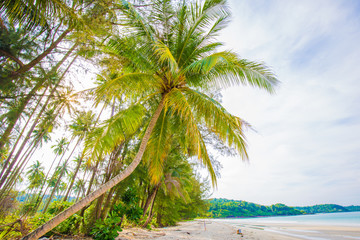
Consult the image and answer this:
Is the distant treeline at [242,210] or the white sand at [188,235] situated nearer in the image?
the white sand at [188,235]

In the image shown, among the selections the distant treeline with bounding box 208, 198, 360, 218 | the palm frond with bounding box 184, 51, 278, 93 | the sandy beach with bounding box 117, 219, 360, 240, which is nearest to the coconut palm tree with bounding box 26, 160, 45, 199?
the sandy beach with bounding box 117, 219, 360, 240

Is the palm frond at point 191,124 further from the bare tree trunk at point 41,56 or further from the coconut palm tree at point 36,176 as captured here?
the coconut palm tree at point 36,176

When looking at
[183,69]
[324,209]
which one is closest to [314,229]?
[183,69]

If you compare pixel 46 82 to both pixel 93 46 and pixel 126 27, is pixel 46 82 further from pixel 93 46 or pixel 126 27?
pixel 126 27

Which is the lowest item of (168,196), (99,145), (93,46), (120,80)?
(168,196)

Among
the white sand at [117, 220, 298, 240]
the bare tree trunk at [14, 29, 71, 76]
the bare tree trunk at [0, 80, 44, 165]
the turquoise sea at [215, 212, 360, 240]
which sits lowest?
the turquoise sea at [215, 212, 360, 240]

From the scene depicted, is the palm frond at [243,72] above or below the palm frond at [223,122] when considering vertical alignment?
above

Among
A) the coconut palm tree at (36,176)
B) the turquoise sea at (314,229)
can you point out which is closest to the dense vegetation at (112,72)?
the turquoise sea at (314,229)

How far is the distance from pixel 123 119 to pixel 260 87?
431 centimetres

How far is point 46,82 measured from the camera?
341 cm

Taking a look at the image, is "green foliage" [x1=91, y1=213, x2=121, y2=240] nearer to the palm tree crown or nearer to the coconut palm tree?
the palm tree crown

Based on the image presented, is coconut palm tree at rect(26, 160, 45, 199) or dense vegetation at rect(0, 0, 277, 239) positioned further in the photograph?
coconut palm tree at rect(26, 160, 45, 199)

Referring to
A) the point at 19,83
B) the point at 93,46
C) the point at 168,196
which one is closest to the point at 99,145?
the point at 19,83

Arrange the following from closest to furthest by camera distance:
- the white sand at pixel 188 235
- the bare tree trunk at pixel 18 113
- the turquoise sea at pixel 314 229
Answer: the bare tree trunk at pixel 18 113 → the white sand at pixel 188 235 → the turquoise sea at pixel 314 229
